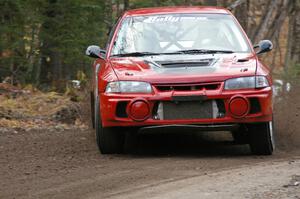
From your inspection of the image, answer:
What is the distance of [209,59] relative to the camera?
8.37m

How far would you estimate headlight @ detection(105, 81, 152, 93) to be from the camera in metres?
7.83

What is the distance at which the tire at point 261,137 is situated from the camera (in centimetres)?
811

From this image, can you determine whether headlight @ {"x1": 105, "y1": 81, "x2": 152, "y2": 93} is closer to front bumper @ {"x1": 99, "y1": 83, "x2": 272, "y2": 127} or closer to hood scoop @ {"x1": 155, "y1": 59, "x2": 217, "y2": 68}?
front bumper @ {"x1": 99, "y1": 83, "x2": 272, "y2": 127}

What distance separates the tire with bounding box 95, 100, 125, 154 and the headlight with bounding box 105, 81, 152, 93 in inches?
15.5

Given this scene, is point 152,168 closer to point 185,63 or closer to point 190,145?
point 185,63

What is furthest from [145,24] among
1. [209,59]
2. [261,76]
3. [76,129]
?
[76,129]

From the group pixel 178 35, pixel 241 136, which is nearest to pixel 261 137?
pixel 241 136

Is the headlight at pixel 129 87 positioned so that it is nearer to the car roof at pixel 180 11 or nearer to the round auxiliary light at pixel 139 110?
the round auxiliary light at pixel 139 110

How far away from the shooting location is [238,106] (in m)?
7.79

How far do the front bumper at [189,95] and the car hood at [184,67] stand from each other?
0.49 feet

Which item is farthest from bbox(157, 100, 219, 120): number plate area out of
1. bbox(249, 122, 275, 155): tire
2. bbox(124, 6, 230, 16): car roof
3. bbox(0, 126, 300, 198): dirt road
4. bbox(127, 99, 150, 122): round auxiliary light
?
bbox(124, 6, 230, 16): car roof

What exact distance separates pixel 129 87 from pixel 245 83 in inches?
48.3

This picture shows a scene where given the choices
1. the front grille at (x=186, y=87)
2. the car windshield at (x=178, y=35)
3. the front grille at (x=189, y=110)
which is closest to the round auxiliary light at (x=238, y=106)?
the front grille at (x=189, y=110)

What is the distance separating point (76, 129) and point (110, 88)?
363cm
